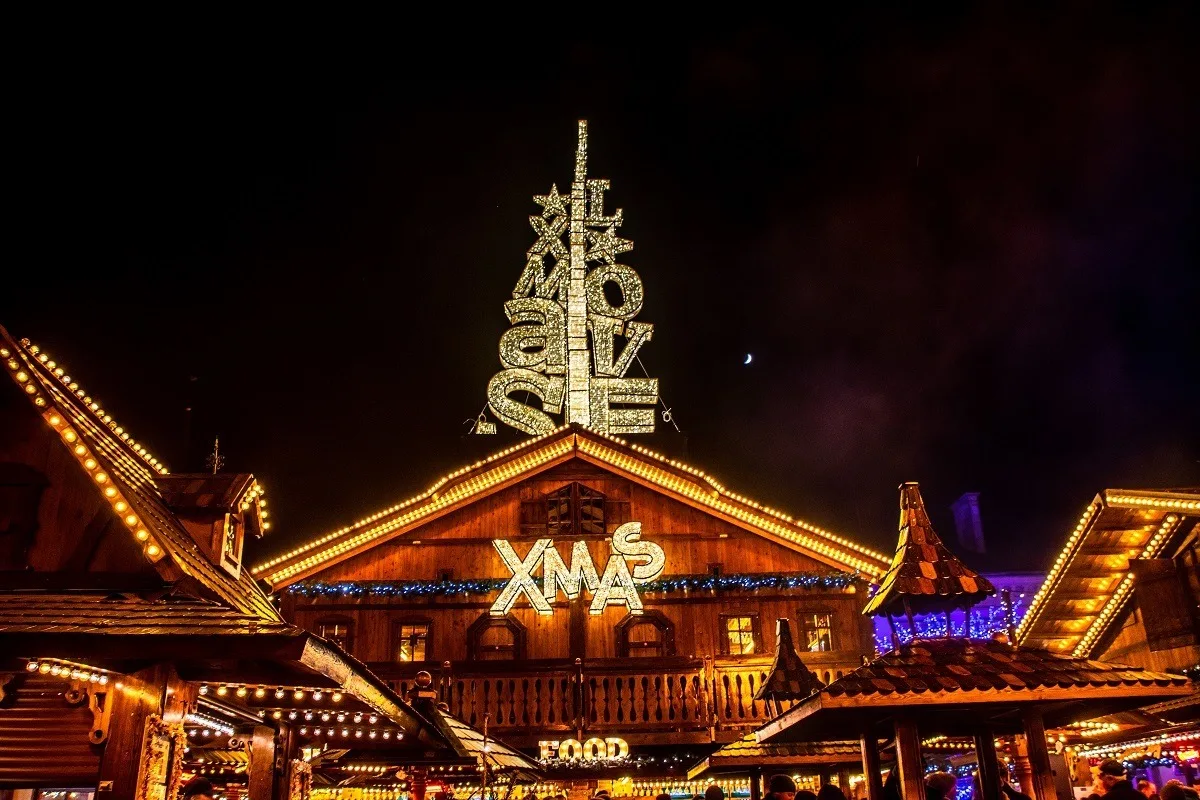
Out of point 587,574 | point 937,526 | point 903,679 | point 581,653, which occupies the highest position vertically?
point 937,526

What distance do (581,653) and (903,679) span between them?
13869 millimetres

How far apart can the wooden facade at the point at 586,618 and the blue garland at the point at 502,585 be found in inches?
2.0

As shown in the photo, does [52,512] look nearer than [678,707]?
Yes

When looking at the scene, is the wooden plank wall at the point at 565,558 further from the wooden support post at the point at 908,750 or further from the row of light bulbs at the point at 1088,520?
the wooden support post at the point at 908,750

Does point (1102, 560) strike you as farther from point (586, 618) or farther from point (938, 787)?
point (586, 618)

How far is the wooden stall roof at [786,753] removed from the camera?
13.5 meters

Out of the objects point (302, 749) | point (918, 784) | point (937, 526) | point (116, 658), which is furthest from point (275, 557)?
point (937, 526)

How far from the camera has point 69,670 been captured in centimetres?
768

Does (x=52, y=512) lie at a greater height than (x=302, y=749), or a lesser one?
greater

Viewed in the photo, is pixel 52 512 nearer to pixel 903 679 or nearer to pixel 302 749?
pixel 302 749

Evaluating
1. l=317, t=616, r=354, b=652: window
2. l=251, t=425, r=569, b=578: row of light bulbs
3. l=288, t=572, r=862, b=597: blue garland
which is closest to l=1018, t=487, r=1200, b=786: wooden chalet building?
l=288, t=572, r=862, b=597: blue garland

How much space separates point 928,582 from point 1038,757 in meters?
1.83

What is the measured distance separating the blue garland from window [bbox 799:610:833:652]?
644 mm

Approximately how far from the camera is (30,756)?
8.91m
